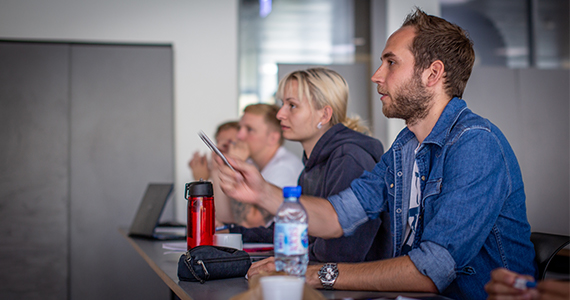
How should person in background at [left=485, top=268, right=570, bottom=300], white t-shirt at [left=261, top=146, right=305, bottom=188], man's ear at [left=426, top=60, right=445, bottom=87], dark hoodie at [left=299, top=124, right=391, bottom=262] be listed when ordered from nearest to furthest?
person in background at [left=485, top=268, right=570, bottom=300] → man's ear at [left=426, top=60, right=445, bottom=87] → dark hoodie at [left=299, top=124, right=391, bottom=262] → white t-shirt at [left=261, top=146, right=305, bottom=188]

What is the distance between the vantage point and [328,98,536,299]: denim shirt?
1.19m

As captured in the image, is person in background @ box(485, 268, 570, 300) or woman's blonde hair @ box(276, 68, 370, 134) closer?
person in background @ box(485, 268, 570, 300)

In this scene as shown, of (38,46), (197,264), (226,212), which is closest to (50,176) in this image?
(38,46)

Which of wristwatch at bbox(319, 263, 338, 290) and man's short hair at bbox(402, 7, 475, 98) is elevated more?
man's short hair at bbox(402, 7, 475, 98)

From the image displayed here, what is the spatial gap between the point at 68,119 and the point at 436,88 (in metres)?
3.10

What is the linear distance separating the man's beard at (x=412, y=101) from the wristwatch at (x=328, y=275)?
1.81 feet

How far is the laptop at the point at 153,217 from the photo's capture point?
2318 mm

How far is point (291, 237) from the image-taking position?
1.05 metres

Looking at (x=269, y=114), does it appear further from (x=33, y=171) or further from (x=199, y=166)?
(x=33, y=171)

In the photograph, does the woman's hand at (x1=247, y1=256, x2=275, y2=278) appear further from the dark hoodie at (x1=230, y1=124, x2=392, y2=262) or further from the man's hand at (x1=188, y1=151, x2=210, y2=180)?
the man's hand at (x1=188, y1=151, x2=210, y2=180)

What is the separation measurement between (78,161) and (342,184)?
8.61 feet

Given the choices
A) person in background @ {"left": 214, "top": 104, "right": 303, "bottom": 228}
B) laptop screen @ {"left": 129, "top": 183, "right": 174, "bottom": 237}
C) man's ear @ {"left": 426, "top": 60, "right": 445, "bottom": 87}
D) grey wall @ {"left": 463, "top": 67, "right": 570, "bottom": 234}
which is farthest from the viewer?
grey wall @ {"left": 463, "top": 67, "right": 570, "bottom": 234}

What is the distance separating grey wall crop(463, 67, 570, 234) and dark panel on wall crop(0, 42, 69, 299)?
323 centimetres

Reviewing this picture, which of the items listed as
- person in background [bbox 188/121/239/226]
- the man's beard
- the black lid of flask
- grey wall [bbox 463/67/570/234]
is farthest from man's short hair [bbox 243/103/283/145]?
grey wall [bbox 463/67/570/234]
